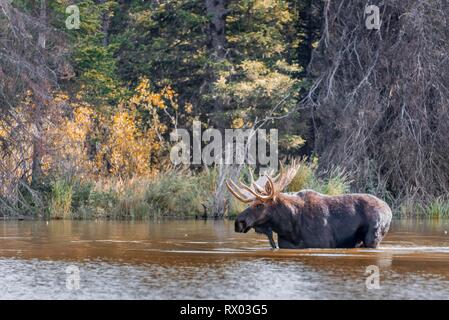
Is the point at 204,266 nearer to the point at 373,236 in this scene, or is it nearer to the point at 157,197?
the point at 373,236

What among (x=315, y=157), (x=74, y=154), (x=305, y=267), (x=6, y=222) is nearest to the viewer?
(x=305, y=267)

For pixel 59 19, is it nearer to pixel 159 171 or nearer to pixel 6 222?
pixel 159 171

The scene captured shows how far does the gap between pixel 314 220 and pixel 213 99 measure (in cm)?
1495

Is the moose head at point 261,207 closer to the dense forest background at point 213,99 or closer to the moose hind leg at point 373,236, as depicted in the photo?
the moose hind leg at point 373,236

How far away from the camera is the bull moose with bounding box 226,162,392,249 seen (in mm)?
16906

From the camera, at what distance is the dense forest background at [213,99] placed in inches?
1010

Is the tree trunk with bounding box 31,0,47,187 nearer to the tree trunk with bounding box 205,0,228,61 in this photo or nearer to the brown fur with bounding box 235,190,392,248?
the tree trunk with bounding box 205,0,228,61

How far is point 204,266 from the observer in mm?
14148

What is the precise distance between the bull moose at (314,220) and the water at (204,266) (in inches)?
15.1

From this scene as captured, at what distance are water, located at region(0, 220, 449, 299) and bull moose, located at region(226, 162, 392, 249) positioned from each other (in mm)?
384

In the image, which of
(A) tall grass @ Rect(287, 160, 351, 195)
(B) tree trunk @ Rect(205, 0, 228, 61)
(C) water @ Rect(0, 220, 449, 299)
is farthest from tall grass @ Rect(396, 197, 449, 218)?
(B) tree trunk @ Rect(205, 0, 228, 61)
